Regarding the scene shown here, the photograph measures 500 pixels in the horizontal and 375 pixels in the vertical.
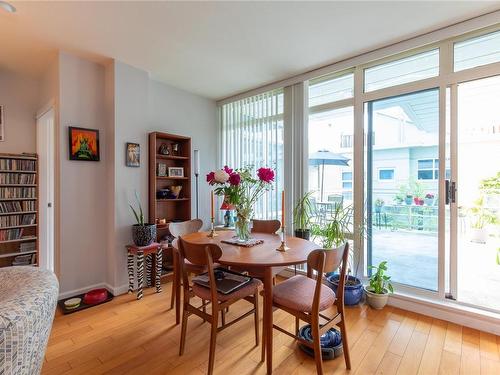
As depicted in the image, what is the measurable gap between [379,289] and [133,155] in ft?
9.94

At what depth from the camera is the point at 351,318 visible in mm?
2350

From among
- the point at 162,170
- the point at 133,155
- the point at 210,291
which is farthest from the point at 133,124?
the point at 210,291

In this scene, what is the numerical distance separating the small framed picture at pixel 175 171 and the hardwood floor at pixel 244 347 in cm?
171

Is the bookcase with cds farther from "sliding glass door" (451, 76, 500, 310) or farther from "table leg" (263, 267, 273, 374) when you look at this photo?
"sliding glass door" (451, 76, 500, 310)

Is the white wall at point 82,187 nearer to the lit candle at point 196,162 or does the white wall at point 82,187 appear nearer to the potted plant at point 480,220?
the lit candle at point 196,162

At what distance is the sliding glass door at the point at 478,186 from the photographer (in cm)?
230

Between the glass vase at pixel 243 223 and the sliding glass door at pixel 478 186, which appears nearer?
the glass vase at pixel 243 223

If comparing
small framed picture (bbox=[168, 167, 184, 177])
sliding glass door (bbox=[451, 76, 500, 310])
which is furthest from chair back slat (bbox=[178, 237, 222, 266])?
sliding glass door (bbox=[451, 76, 500, 310])

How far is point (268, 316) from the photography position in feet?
5.30

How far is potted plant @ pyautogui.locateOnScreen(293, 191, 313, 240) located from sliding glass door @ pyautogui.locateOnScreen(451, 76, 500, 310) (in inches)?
55.7

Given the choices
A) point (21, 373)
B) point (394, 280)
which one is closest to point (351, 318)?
point (394, 280)

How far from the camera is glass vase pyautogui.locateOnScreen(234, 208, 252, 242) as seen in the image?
2.09 metres

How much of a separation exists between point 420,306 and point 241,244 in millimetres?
1866

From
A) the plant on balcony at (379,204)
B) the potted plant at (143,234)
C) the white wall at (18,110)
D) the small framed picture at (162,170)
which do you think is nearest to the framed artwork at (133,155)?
the small framed picture at (162,170)
